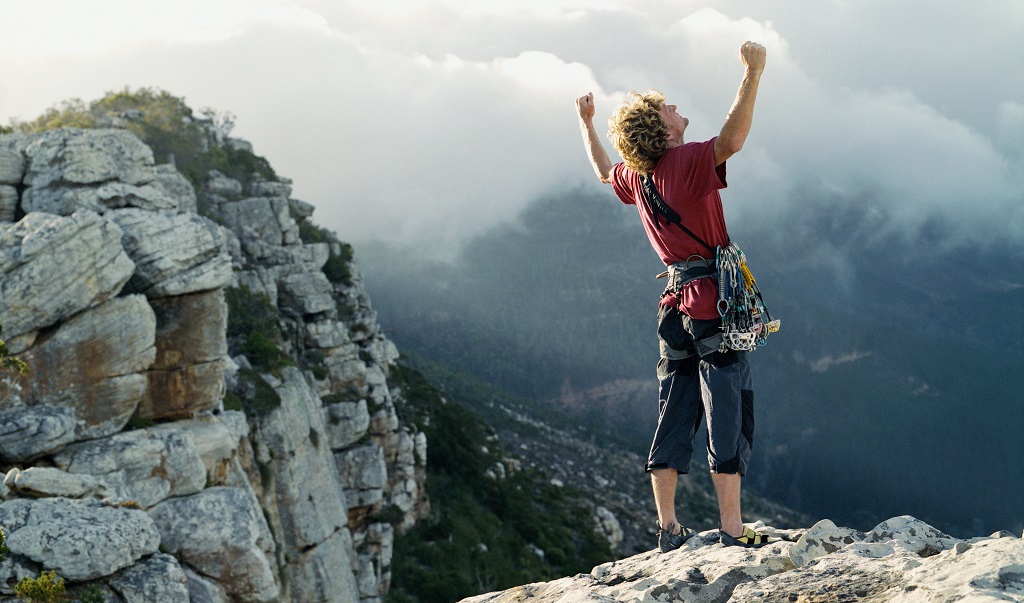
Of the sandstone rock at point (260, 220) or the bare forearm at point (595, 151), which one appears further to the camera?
the sandstone rock at point (260, 220)

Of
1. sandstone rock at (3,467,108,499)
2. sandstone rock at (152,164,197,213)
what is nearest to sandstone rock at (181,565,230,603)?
sandstone rock at (3,467,108,499)

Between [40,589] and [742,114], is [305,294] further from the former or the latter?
[742,114]

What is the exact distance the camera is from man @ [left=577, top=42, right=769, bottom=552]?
6.00 meters

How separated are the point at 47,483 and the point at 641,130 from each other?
10065 mm

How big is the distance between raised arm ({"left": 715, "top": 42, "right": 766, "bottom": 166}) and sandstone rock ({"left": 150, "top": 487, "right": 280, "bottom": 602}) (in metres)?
12.1

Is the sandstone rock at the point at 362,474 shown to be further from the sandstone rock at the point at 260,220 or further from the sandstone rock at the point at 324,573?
the sandstone rock at the point at 260,220

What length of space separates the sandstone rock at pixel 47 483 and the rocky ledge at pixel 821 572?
7760 mm

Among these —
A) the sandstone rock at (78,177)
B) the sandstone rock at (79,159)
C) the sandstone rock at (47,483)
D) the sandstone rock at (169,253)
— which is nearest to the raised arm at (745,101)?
the sandstone rock at (47,483)

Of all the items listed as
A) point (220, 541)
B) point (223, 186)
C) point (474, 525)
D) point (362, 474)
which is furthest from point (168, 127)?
point (220, 541)

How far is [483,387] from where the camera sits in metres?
159

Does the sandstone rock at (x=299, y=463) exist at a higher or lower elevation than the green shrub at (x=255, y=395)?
lower

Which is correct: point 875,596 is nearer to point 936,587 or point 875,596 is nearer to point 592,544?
point 936,587

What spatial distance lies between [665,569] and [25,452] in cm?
1314

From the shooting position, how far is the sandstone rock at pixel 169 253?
1812 cm
